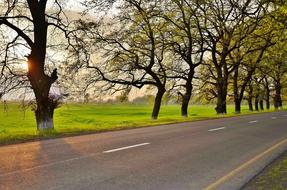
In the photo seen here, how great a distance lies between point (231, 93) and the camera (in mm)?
69125

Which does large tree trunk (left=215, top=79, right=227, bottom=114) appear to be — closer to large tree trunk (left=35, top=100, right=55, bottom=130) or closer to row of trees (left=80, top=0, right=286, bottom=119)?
row of trees (left=80, top=0, right=286, bottom=119)

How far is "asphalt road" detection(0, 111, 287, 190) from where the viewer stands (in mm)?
7375

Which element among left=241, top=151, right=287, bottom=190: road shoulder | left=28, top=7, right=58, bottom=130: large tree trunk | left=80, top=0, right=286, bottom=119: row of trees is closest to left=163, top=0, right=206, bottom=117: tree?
left=80, top=0, right=286, bottom=119: row of trees

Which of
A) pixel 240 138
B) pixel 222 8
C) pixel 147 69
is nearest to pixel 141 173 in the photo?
pixel 240 138

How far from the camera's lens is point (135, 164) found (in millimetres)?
9359

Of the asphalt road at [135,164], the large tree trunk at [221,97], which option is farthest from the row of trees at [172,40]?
the asphalt road at [135,164]

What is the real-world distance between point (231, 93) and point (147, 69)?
34.3 m

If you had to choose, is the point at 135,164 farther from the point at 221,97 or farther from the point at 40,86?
the point at 221,97

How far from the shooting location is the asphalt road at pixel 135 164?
24.2 feet

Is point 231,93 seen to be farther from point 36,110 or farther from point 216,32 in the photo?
point 36,110

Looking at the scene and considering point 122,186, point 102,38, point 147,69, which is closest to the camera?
point 122,186

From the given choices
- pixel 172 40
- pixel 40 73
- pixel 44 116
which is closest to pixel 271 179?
pixel 44 116

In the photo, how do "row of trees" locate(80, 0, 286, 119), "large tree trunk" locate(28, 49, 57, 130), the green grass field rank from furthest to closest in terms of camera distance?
1. "row of trees" locate(80, 0, 286, 119)
2. "large tree trunk" locate(28, 49, 57, 130)
3. the green grass field

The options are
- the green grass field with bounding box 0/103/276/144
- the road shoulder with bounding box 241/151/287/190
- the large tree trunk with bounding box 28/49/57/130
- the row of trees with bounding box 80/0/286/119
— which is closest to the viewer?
the road shoulder with bounding box 241/151/287/190
